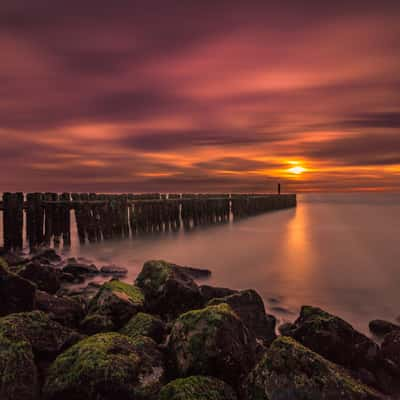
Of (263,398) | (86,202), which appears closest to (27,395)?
(263,398)

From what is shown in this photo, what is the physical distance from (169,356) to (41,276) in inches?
125

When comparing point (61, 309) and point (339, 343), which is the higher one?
point (61, 309)

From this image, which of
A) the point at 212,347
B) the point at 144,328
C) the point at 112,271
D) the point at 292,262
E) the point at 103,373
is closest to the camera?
the point at 103,373

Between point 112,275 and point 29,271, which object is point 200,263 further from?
point 29,271

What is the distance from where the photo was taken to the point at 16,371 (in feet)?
8.54

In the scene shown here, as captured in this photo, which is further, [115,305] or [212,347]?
[115,305]

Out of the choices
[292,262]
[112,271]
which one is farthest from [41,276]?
[292,262]

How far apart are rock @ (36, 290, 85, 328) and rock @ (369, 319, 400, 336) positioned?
4.14 metres

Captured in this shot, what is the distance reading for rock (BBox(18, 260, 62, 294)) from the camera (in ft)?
17.2

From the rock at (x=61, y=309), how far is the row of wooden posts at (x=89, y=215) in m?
6.49

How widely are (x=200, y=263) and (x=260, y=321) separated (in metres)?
6.25

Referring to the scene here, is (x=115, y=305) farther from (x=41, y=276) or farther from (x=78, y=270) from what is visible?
(x=78, y=270)

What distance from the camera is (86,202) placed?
11633 mm

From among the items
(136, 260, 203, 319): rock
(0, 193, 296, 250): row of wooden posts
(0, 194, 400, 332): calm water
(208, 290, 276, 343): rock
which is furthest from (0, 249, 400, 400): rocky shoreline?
(0, 193, 296, 250): row of wooden posts
